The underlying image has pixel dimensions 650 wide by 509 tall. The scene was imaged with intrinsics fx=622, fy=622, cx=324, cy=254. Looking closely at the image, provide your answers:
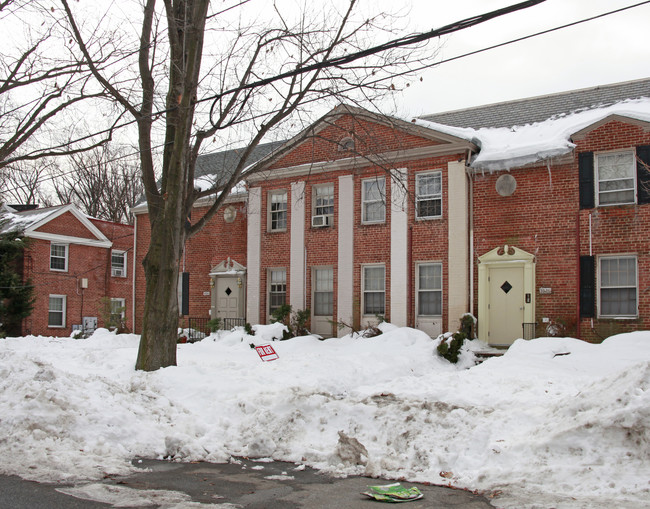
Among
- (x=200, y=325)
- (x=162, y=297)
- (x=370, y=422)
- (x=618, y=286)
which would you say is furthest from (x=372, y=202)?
(x=370, y=422)

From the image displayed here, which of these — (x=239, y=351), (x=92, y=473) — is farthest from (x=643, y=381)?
(x=239, y=351)

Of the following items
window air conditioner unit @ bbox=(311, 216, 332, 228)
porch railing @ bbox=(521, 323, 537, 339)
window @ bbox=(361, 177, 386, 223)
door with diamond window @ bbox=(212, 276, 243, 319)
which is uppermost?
window @ bbox=(361, 177, 386, 223)

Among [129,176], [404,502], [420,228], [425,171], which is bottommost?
[404,502]

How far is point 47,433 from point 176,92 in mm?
7967

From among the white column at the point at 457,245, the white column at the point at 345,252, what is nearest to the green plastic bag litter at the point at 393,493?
the white column at the point at 457,245

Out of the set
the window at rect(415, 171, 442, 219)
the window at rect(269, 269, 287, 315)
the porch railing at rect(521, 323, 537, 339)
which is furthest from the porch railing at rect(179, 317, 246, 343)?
the porch railing at rect(521, 323, 537, 339)

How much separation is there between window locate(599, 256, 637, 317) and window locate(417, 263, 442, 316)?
4.45 metres

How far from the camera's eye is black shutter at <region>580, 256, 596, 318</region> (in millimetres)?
15945

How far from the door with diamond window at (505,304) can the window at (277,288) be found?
23.4ft

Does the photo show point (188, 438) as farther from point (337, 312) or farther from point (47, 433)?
point (337, 312)

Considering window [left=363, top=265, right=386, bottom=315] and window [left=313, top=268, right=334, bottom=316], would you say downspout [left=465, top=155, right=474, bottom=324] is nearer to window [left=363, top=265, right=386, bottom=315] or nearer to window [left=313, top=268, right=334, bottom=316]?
window [left=363, top=265, right=386, bottom=315]

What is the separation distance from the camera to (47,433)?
792 centimetres

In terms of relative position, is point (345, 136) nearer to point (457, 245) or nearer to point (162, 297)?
point (457, 245)

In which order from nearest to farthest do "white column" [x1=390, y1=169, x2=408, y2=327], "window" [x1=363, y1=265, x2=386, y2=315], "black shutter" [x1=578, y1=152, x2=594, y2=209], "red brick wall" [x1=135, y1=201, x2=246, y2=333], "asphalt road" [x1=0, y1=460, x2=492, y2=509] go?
"asphalt road" [x1=0, y1=460, x2=492, y2=509]
"black shutter" [x1=578, y1=152, x2=594, y2=209]
"white column" [x1=390, y1=169, x2=408, y2=327]
"window" [x1=363, y1=265, x2=386, y2=315]
"red brick wall" [x1=135, y1=201, x2=246, y2=333]
